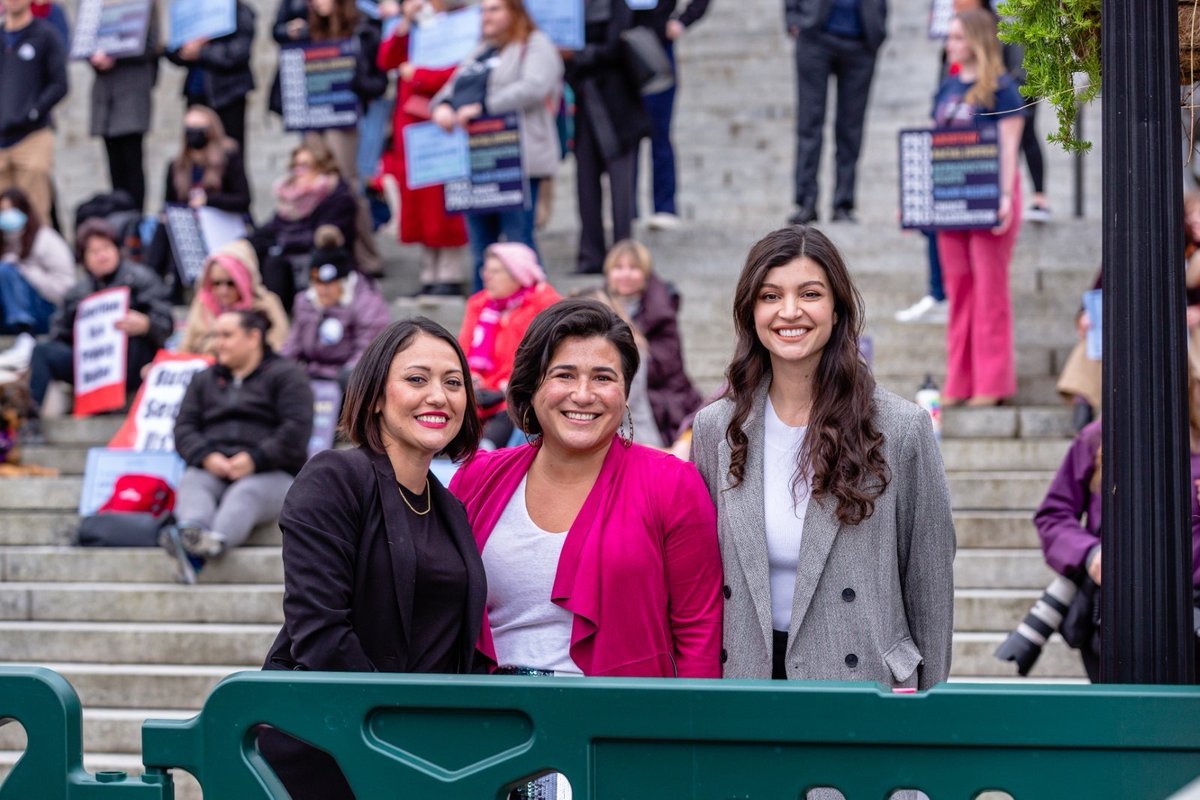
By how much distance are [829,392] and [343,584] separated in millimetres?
1179

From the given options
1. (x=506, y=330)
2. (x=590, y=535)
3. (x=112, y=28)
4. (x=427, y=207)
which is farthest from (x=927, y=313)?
(x=590, y=535)

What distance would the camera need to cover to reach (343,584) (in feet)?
12.6

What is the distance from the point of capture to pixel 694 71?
58.0 ft

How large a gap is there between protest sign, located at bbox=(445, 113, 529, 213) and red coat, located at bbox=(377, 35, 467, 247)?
429 millimetres

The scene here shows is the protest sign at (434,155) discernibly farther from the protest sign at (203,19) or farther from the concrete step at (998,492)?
the concrete step at (998,492)

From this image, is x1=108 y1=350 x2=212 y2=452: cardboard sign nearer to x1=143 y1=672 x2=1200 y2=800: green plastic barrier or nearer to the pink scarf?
the pink scarf

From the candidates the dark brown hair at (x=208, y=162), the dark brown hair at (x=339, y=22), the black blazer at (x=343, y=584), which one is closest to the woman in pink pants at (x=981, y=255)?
the dark brown hair at (x=339, y=22)

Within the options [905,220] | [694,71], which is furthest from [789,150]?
[905,220]

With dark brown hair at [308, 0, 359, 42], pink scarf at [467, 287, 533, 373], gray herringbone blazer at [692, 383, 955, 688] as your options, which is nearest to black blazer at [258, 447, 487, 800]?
gray herringbone blazer at [692, 383, 955, 688]

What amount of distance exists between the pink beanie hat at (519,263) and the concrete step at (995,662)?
123 inches

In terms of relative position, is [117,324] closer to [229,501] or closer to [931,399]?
[229,501]

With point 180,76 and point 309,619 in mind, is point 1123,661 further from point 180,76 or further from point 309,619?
point 180,76

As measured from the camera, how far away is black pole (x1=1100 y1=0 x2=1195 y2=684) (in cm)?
339

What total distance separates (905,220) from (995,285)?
691 mm
